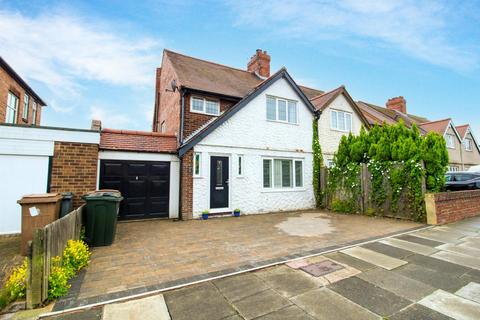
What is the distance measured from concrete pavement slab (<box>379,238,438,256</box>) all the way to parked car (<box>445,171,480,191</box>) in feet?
34.5

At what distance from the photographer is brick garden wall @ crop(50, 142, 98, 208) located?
22.5ft

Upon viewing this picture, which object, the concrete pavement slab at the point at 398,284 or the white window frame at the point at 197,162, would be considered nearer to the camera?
the concrete pavement slab at the point at 398,284

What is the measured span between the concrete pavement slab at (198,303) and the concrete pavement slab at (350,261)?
260cm

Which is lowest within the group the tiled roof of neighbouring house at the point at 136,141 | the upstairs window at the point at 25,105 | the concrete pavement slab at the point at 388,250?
the concrete pavement slab at the point at 388,250

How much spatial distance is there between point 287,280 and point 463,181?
1521 cm

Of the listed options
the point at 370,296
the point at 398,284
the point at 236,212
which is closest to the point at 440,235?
the point at 398,284

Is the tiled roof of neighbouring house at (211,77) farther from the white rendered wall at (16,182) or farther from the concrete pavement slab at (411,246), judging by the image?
the concrete pavement slab at (411,246)

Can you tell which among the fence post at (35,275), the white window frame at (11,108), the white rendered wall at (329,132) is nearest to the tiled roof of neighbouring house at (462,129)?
the white rendered wall at (329,132)

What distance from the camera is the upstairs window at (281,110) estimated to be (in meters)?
11.3

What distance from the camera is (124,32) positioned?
8703 millimetres

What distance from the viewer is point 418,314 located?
107 inches

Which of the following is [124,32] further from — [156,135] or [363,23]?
[363,23]

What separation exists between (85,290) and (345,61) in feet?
55.7

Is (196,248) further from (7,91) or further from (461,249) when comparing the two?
(7,91)
